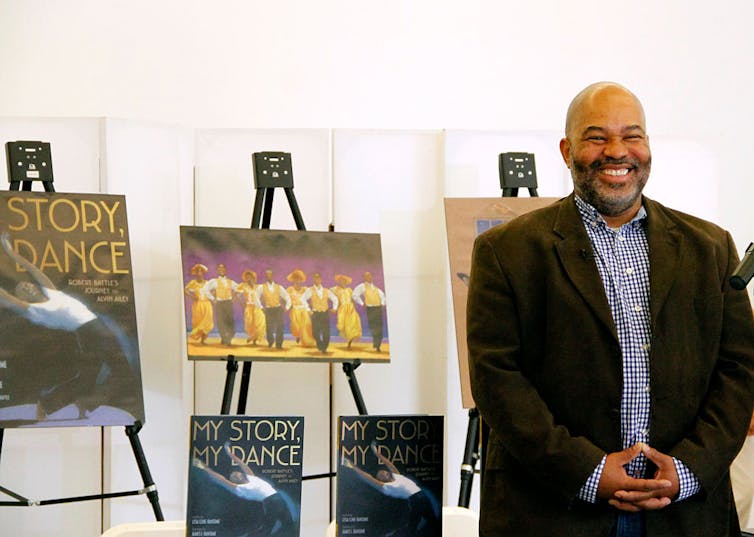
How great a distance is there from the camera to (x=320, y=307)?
12.1ft

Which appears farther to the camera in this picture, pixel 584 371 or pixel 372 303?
pixel 372 303

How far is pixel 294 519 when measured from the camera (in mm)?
2521

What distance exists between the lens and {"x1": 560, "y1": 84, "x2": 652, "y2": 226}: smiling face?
7.06 ft

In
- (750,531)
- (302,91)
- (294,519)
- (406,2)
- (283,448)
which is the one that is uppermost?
(406,2)

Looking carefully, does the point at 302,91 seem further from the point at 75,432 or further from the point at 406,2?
the point at 75,432

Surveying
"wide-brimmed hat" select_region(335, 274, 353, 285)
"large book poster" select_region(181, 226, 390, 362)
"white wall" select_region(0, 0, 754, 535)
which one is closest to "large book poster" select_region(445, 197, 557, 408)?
"large book poster" select_region(181, 226, 390, 362)

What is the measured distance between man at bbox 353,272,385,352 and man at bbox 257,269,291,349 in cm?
24

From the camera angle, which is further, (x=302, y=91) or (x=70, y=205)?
(x=302, y=91)

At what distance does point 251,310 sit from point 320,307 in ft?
0.76

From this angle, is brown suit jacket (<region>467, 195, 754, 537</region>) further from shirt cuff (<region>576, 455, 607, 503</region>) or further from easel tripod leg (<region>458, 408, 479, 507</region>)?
easel tripod leg (<region>458, 408, 479, 507</region>)

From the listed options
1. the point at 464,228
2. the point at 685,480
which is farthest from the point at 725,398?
the point at 464,228

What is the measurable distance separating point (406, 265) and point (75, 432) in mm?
1393

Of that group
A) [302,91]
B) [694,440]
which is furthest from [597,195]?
[302,91]

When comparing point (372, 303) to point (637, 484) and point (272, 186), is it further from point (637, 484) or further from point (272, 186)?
point (637, 484)
